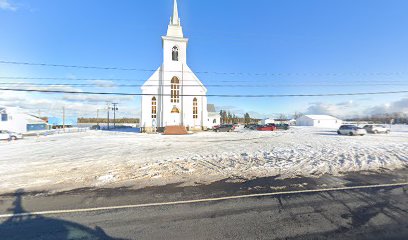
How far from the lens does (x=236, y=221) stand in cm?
395

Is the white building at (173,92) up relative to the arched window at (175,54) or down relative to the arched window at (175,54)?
down

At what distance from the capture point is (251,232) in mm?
3578

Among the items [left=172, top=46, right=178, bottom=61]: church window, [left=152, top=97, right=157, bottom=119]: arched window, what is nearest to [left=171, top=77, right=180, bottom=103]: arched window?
[left=152, top=97, right=157, bottom=119]: arched window

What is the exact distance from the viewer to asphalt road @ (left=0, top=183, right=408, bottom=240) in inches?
138

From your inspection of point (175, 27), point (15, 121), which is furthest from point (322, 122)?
point (15, 121)

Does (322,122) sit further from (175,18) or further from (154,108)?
(154,108)

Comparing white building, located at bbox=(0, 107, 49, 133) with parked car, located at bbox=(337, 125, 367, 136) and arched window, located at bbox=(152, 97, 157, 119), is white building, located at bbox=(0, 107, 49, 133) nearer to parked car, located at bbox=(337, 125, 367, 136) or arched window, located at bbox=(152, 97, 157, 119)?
arched window, located at bbox=(152, 97, 157, 119)

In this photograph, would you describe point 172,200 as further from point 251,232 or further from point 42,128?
point 42,128

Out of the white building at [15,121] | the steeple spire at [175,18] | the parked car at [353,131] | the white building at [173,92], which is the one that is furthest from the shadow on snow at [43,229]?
the white building at [15,121]

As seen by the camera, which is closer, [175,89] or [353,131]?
[353,131]

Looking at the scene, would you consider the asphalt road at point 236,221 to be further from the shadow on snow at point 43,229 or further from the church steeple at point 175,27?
the church steeple at point 175,27

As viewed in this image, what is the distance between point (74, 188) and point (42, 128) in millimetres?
66866

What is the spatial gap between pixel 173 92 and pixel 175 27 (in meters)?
12.4

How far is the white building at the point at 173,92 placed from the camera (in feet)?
109
